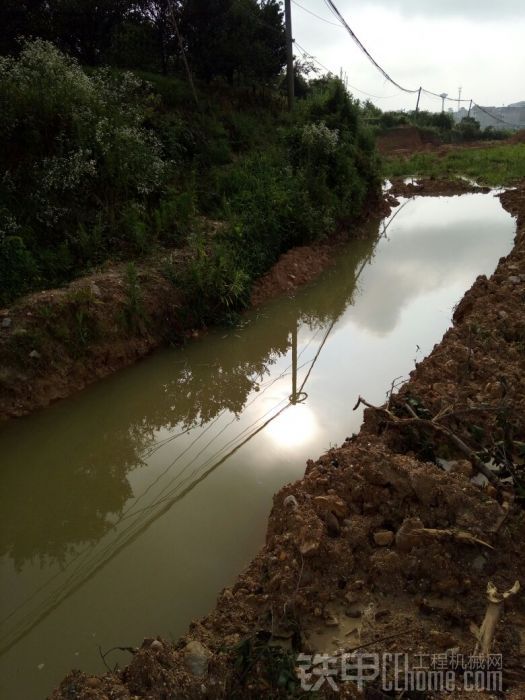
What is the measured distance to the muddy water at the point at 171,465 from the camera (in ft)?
11.0

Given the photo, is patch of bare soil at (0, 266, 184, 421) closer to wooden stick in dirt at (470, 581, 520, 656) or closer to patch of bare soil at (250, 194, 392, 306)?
patch of bare soil at (250, 194, 392, 306)

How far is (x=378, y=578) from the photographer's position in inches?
113

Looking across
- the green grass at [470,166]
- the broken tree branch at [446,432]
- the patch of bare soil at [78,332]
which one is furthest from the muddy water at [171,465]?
the green grass at [470,166]

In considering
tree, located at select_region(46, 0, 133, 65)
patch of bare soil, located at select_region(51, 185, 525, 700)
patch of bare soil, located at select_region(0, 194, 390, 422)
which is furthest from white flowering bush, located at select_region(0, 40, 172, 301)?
patch of bare soil, located at select_region(51, 185, 525, 700)

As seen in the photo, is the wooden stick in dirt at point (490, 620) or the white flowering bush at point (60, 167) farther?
the white flowering bush at point (60, 167)

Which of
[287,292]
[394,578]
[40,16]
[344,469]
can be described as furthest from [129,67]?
[394,578]

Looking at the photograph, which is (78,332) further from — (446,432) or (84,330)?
(446,432)

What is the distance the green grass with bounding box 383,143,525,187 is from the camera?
20.6 metres

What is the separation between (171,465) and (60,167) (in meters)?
5.58

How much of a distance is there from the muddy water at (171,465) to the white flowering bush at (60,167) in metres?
2.47

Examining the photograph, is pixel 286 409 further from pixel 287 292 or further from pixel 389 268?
pixel 389 268

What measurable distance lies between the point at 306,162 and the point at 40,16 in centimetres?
762

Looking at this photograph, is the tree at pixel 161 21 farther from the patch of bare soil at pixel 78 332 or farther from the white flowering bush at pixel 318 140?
the patch of bare soil at pixel 78 332

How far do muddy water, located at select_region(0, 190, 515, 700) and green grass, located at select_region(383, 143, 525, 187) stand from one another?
1447 centimetres
